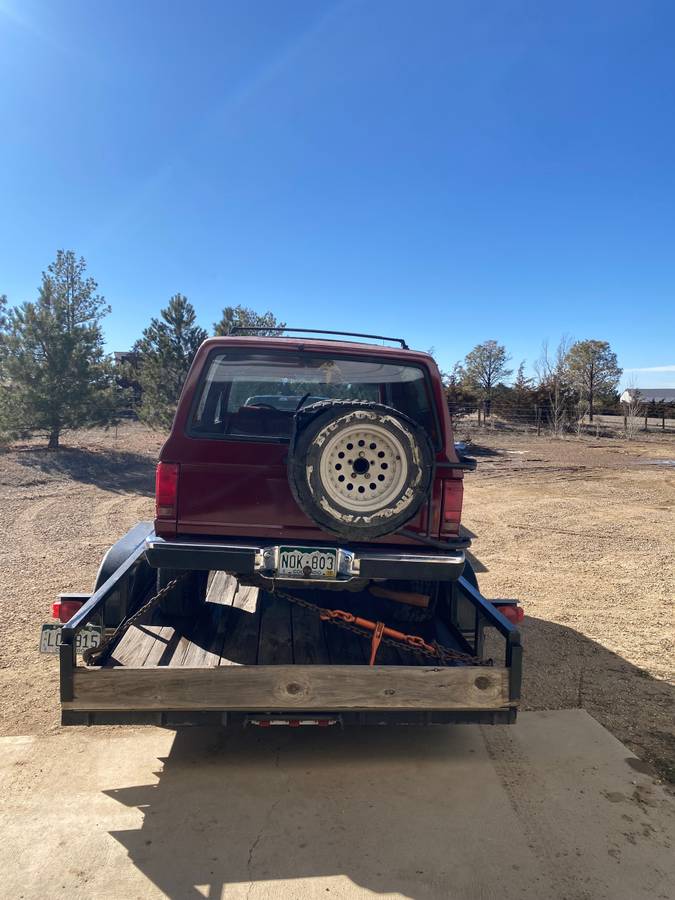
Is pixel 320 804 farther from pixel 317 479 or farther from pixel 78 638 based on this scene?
pixel 317 479

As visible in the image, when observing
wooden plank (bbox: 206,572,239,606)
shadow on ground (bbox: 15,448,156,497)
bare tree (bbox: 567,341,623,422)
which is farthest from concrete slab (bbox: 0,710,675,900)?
bare tree (bbox: 567,341,623,422)

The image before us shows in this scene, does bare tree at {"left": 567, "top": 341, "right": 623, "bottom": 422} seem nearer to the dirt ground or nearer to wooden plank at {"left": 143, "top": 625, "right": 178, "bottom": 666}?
the dirt ground

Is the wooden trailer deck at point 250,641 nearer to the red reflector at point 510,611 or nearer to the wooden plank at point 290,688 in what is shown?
the wooden plank at point 290,688

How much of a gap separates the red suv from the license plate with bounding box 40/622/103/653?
1.40 feet

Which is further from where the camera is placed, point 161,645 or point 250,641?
point 250,641

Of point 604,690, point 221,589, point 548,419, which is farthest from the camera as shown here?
point 548,419

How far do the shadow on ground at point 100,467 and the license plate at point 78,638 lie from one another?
8738 mm

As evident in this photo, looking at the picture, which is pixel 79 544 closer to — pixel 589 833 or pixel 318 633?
pixel 318 633

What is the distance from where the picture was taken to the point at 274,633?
354 centimetres

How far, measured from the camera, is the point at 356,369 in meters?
3.32

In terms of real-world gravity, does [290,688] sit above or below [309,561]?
below

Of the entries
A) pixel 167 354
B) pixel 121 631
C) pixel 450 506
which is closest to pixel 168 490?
pixel 121 631

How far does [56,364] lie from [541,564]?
1292 cm

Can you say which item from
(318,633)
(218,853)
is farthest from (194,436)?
(218,853)
